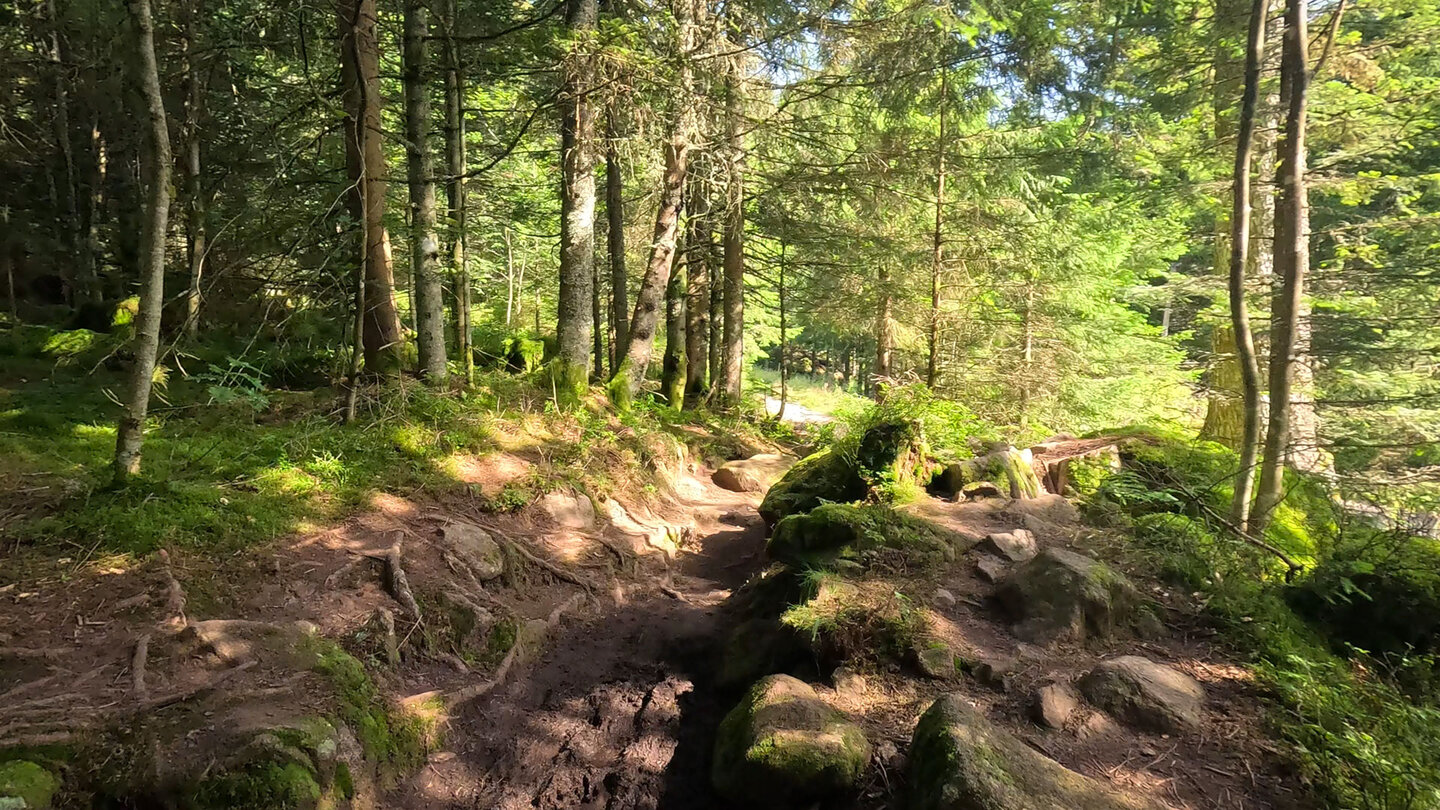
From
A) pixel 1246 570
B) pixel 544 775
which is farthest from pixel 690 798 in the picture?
pixel 1246 570

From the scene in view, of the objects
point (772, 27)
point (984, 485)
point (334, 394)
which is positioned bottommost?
point (984, 485)

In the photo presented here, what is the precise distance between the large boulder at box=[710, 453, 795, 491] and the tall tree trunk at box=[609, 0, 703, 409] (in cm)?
218

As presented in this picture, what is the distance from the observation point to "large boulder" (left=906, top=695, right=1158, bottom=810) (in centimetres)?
319

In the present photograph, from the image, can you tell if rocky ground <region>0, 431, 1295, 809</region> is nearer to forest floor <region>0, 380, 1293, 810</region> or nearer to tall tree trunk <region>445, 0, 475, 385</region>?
forest floor <region>0, 380, 1293, 810</region>

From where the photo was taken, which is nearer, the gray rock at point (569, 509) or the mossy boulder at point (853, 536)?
the mossy boulder at point (853, 536)

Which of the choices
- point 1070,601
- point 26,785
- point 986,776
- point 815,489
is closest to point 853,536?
point 1070,601

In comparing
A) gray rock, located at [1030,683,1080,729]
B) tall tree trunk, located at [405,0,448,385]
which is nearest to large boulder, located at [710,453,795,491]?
tall tree trunk, located at [405,0,448,385]

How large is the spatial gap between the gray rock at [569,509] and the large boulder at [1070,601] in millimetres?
4710

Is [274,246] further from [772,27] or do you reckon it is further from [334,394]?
[772,27]

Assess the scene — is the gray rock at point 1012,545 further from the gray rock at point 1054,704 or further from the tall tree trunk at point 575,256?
the tall tree trunk at point 575,256

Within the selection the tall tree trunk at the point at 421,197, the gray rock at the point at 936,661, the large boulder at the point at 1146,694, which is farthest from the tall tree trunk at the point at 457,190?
the large boulder at the point at 1146,694

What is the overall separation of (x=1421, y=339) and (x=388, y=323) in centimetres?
1343

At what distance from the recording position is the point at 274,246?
6840 millimetres

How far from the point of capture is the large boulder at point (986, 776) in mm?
3193
